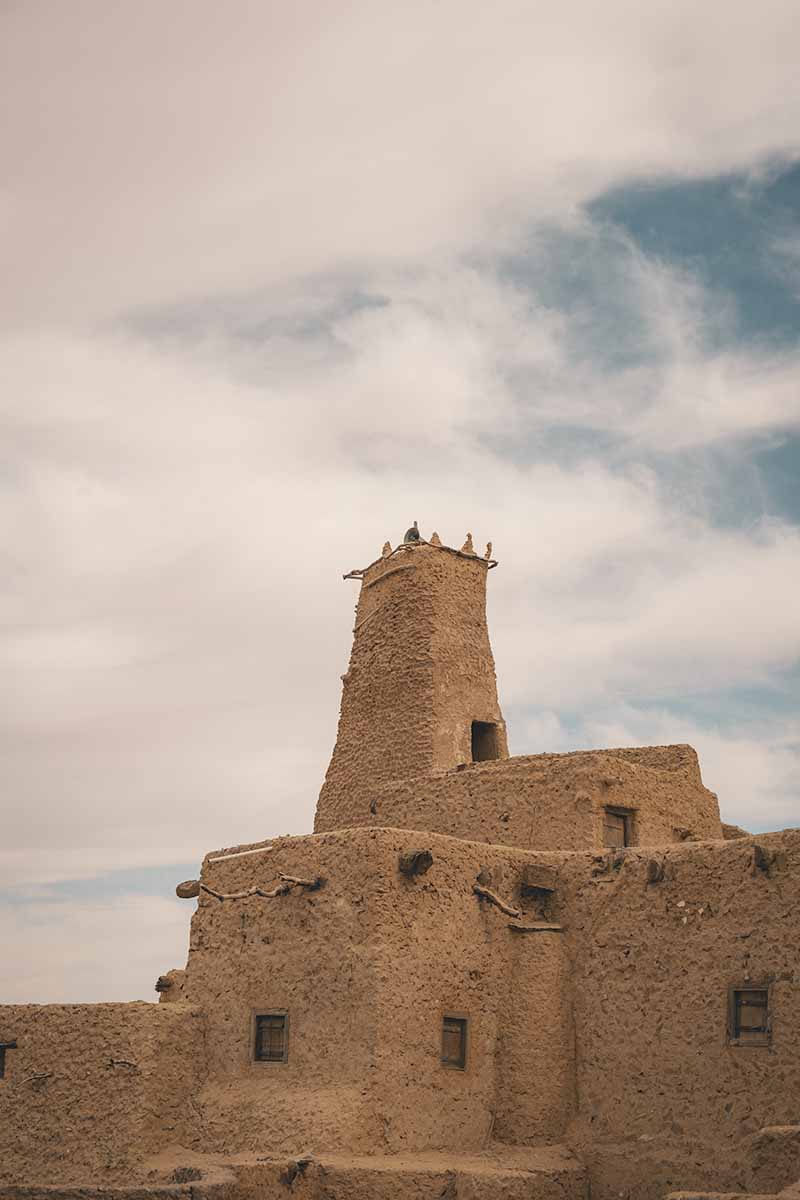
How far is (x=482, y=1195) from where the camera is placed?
1855 centimetres

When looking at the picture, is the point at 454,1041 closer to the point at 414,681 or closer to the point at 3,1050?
the point at 3,1050

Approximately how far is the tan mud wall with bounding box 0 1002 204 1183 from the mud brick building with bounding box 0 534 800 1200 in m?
0.03

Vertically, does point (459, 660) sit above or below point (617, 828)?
above

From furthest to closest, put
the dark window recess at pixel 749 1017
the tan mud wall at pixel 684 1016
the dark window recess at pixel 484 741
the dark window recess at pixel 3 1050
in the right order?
the dark window recess at pixel 484 741
the dark window recess at pixel 3 1050
the dark window recess at pixel 749 1017
the tan mud wall at pixel 684 1016

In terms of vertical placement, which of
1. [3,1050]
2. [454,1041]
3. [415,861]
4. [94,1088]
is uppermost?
[415,861]

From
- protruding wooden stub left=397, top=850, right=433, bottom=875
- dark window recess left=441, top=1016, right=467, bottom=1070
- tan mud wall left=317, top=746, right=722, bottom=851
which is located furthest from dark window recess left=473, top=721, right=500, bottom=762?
dark window recess left=441, top=1016, right=467, bottom=1070

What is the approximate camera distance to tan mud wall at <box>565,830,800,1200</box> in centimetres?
1870

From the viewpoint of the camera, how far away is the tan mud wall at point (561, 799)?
23688 millimetres

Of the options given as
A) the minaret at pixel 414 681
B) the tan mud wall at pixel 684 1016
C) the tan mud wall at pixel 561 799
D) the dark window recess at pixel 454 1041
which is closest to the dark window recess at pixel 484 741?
the minaret at pixel 414 681

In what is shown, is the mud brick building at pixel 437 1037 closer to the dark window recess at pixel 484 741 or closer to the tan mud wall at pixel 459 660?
the tan mud wall at pixel 459 660

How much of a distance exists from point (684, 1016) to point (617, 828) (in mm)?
4695

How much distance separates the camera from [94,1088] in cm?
2041

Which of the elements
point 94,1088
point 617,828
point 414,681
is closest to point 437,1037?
point 94,1088

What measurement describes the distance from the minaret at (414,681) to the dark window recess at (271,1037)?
737cm
